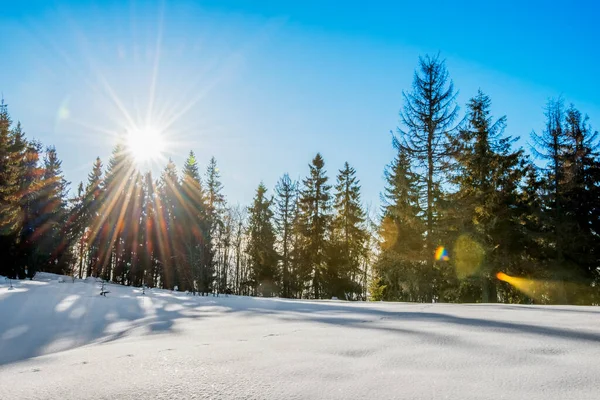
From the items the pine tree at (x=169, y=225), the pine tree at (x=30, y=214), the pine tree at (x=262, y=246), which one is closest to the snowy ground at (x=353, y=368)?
the pine tree at (x=30, y=214)

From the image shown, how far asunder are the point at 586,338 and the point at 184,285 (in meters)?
26.4

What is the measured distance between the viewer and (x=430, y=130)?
15.5 m

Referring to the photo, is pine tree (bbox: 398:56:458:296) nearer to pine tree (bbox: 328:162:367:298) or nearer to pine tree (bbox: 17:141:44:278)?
pine tree (bbox: 328:162:367:298)

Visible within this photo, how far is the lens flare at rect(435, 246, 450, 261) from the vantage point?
15664 mm

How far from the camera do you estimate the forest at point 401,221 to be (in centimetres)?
1541

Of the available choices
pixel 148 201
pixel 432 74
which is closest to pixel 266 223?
pixel 148 201

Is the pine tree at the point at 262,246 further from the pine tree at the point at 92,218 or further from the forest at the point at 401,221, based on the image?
the pine tree at the point at 92,218

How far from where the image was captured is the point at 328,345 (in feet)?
6.56

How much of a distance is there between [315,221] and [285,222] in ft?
9.32

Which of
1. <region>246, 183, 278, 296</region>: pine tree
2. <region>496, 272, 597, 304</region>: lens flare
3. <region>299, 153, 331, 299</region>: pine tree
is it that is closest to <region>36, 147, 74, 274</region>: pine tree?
<region>246, 183, 278, 296</region>: pine tree

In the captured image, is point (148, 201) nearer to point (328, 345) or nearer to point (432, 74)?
point (432, 74)

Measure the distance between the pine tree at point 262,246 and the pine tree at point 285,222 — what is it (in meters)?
0.98

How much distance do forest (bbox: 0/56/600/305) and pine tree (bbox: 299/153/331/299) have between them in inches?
3.7

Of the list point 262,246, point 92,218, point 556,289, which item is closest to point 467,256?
point 556,289
